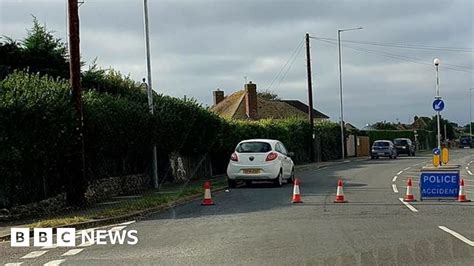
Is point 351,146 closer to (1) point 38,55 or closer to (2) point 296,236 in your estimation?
(1) point 38,55

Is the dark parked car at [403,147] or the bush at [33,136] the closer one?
the bush at [33,136]

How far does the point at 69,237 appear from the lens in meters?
13.0

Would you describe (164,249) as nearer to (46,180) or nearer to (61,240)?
(61,240)

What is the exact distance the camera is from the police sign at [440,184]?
17812 mm

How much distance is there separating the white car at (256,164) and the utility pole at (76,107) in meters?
6.64

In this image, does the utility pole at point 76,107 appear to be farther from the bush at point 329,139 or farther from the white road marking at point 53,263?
the bush at point 329,139

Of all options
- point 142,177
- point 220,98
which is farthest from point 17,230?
point 220,98

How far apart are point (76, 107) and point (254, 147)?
778 cm

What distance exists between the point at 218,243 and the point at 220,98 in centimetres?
6826

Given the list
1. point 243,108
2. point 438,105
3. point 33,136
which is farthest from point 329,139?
point 33,136

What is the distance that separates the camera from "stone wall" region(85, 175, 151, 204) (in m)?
20.3

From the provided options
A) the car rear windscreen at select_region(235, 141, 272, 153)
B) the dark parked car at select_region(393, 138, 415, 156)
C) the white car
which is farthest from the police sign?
the dark parked car at select_region(393, 138, 415, 156)

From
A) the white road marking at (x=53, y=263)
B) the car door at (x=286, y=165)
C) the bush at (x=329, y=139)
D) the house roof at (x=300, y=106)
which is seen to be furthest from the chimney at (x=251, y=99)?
the white road marking at (x=53, y=263)

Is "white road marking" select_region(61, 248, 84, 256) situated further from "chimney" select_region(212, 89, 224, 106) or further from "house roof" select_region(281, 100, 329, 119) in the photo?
"house roof" select_region(281, 100, 329, 119)
